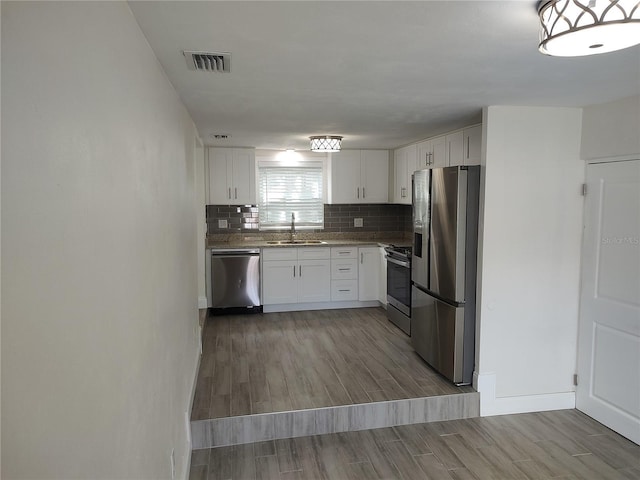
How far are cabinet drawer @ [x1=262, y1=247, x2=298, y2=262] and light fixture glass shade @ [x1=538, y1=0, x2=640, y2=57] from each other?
4429 mm

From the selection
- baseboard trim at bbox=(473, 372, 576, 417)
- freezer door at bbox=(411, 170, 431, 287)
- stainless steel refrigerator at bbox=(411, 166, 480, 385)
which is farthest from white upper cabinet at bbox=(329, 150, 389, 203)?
baseboard trim at bbox=(473, 372, 576, 417)

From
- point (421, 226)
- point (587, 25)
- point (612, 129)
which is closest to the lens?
point (587, 25)

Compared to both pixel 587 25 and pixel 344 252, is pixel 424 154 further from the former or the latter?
pixel 587 25

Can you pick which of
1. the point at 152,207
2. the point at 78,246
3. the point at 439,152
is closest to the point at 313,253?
the point at 439,152

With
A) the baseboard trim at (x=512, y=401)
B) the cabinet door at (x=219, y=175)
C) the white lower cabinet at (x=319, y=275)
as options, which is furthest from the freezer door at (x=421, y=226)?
the cabinet door at (x=219, y=175)

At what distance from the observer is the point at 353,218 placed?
648 cm

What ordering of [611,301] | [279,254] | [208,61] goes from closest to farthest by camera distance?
[208,61], [611,301], [279,254]

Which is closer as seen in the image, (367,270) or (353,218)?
(367,270)

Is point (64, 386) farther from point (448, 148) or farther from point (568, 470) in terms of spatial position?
point (448, 148)

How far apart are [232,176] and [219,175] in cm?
17

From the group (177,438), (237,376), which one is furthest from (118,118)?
(237,376)

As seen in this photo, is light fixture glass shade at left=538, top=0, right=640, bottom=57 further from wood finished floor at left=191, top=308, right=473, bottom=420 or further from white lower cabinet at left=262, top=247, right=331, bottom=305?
white lower cabinet at left=262, top=247, right=331, bottom=305

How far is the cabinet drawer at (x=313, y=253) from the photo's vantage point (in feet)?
18.8

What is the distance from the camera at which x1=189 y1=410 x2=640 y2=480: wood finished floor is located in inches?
106
